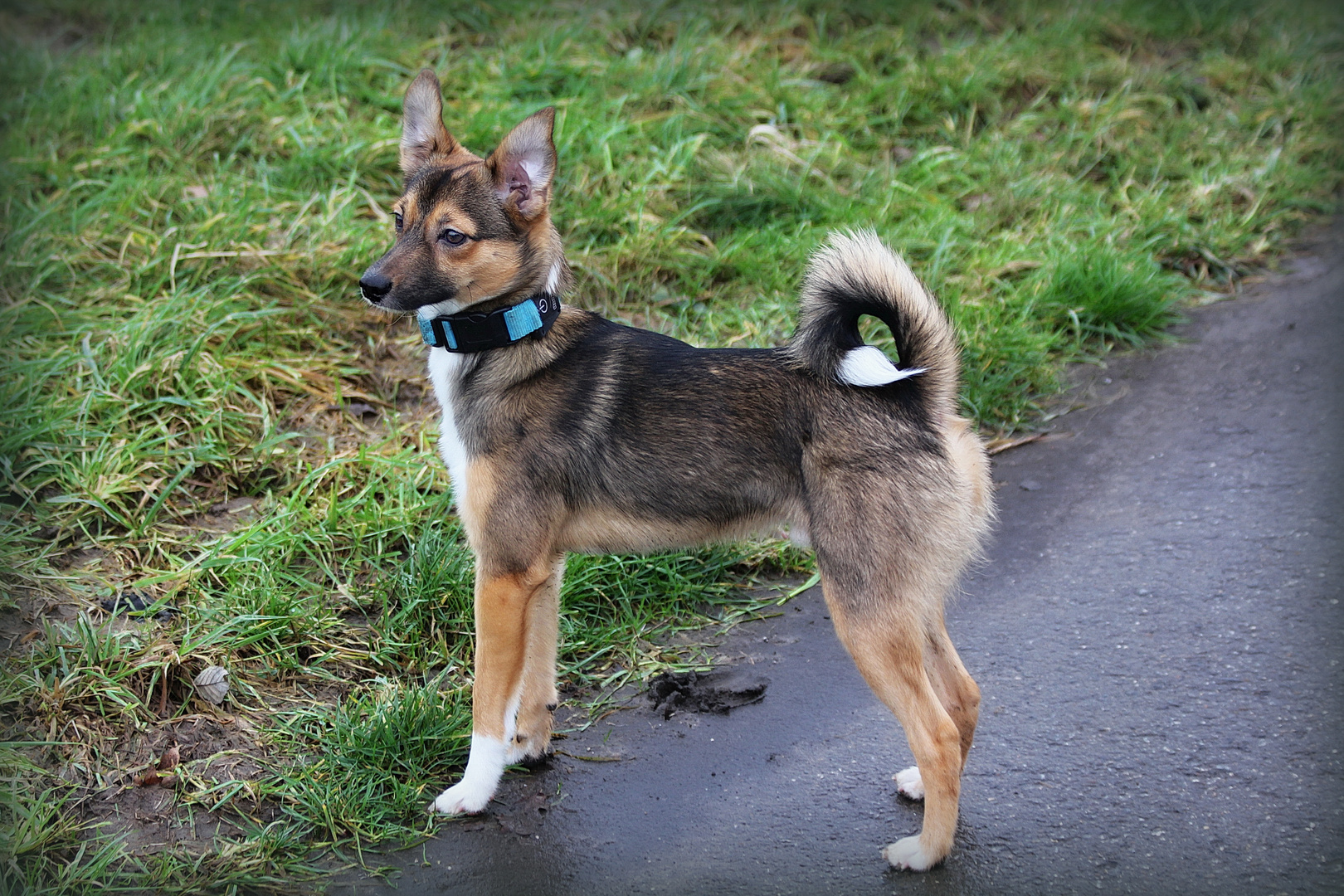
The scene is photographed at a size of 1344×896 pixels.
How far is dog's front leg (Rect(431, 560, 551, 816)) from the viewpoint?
3178 millimetres

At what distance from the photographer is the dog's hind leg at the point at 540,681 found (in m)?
3.46

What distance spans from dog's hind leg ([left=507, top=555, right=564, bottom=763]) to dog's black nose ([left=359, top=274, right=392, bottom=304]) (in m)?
0.97

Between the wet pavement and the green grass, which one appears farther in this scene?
the green grass

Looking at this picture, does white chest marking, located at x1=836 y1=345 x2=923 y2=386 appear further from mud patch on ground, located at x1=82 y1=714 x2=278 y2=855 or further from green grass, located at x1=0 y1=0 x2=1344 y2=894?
mud patch on ground, located at x1=82 y1=714 x2=278 y2=855

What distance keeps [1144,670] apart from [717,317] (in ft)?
8.73

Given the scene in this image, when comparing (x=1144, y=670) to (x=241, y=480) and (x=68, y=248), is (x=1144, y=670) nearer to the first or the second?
(x=241, y=480)

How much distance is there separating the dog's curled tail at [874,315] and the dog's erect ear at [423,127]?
135 cm

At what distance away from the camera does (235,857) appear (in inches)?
118

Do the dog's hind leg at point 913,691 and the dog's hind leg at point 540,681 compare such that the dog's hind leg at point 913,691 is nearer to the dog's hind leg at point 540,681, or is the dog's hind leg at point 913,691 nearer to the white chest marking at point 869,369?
the white chest marking at point 869,369

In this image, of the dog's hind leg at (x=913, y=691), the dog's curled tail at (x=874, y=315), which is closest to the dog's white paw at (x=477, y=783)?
the dog's hind leg at (x=913, y=691)

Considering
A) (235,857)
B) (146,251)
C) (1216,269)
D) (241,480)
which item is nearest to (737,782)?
(235,857)

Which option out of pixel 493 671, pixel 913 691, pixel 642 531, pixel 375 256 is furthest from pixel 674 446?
pixel 375 256

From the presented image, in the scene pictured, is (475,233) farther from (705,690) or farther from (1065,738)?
(1065,738)

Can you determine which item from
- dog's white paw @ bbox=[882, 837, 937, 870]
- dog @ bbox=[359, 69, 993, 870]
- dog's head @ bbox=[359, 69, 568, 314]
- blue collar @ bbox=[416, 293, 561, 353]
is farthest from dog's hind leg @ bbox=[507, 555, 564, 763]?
dog's white paw @ bbox=[882, 837, 937, 870]
